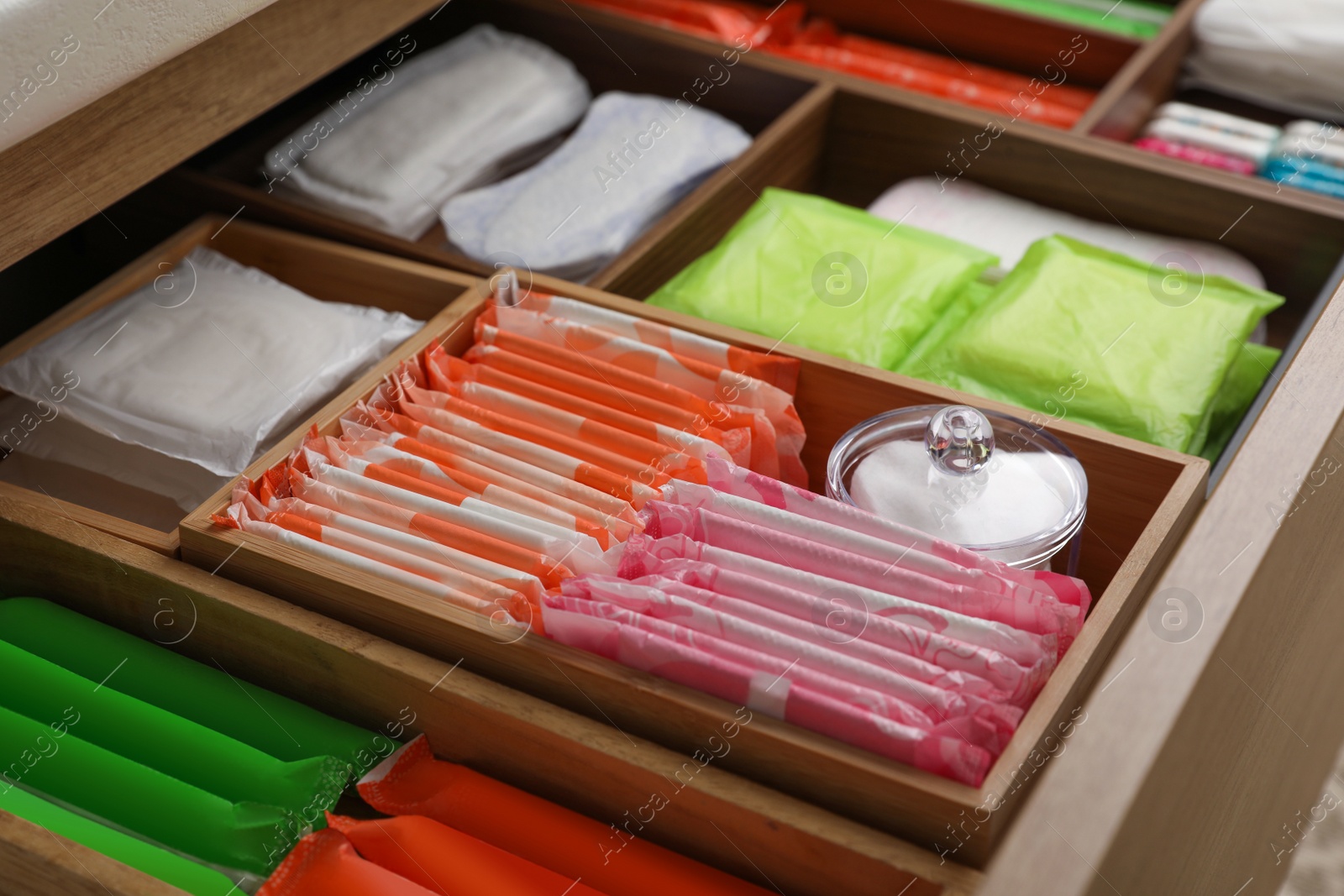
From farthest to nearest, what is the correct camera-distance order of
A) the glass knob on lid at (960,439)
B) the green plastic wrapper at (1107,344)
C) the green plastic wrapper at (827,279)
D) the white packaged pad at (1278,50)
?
the white packaged pad at (1278,50) → the green plastic wrapper at (827,279) → the green plastic wrapper at (1107,344) → the glass knob on lid at (960,439)

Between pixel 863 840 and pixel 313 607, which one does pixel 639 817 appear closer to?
pixel 863 840

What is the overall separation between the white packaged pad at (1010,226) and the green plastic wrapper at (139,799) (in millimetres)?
1175

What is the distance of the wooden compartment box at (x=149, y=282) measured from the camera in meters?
1.19

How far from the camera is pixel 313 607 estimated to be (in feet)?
3.56

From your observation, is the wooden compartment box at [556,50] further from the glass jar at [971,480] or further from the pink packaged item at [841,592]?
the pink packaged item at [841,592]

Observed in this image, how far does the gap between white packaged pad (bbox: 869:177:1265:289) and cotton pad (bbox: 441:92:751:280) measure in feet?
0.86

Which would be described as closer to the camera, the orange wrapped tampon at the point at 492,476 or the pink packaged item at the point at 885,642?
the pink packaged item at the point at 885,642

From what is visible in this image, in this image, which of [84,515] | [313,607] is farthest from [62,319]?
[313,607]

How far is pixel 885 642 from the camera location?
977 millimetres

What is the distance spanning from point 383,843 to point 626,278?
79 cm

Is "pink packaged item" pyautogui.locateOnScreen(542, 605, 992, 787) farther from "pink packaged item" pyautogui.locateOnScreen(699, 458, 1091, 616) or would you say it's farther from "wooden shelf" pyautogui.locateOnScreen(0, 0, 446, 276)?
"wooden shelf" pyautogui.locateOnScreen(0, 0, 446, 276)

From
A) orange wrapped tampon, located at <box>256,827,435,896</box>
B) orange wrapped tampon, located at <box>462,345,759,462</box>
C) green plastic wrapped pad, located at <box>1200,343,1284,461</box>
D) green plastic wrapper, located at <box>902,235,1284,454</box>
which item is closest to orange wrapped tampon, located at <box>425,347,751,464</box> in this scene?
orange wrapped tampon, located at <box>462,345,759,462</box>

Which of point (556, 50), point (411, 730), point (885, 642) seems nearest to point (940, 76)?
point (556, 50)

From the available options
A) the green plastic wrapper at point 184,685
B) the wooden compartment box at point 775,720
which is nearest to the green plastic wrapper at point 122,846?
the green plastic wrapper at point 184,685
